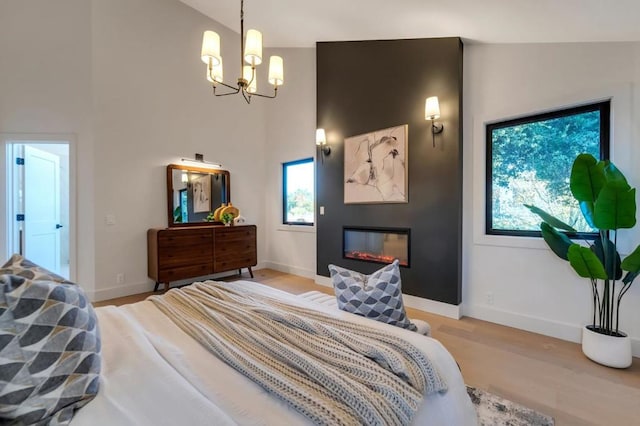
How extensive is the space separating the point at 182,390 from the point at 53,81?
428cm

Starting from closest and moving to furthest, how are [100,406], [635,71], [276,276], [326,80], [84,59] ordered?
[100,406] < [635,71] < [84,59] < [326,80] < [276,276]

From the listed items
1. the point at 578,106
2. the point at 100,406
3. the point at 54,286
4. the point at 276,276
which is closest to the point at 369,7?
the point at 578,106

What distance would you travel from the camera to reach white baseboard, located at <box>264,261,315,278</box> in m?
4.76

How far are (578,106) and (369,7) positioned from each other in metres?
2.16

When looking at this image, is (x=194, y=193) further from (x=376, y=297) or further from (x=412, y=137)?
(x=376, y=297)

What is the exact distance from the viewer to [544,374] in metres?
1.99

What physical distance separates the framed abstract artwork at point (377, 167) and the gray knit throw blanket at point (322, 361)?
2.33 meters

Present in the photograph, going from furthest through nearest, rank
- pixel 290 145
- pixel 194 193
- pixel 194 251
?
pixel 290 145 < pixel 194 193 < pixel 194 251

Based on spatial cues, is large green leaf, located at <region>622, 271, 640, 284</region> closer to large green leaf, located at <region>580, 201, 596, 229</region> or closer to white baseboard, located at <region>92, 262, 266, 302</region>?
large green leaf, located at <region>580, 201, 596, 229</region>

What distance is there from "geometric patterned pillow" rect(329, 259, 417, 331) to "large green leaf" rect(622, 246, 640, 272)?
5.45ft

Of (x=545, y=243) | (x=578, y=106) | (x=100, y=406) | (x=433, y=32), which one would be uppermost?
(x=433, y=32)

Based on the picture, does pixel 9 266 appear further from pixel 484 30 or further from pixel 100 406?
pixel 484 30

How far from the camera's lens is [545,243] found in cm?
259

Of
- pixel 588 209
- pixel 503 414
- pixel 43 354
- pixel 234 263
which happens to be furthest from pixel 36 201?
pixel 588 209
